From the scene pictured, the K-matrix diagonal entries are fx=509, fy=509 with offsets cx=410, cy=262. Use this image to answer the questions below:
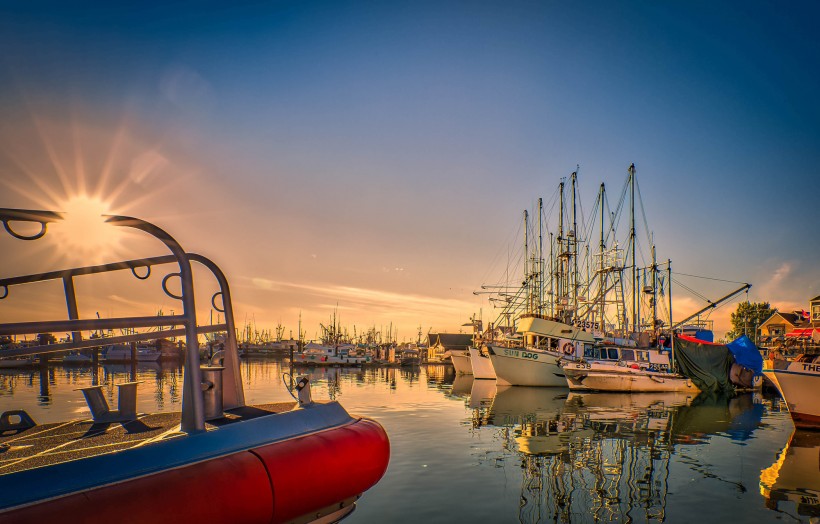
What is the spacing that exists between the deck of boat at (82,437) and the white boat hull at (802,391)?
2076cm

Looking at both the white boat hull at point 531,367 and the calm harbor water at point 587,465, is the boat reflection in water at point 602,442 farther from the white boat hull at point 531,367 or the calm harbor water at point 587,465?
the white boat hull at point 531,367

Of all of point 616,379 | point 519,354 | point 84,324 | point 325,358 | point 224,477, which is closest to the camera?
point 84,324

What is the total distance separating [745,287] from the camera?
43.2 meters

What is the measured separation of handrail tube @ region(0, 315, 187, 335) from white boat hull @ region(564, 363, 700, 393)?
110 ft

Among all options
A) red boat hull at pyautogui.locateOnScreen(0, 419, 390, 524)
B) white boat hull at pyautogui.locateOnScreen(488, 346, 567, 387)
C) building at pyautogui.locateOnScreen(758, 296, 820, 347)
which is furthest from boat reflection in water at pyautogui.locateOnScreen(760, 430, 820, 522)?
building at pyautogui.locateOnScreen(758, 296, 820, 347)

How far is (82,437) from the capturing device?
661 cm

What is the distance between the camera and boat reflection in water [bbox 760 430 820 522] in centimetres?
1003

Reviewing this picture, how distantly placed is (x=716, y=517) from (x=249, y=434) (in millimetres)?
8491

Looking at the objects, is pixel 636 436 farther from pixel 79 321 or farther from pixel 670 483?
pixel 79 321

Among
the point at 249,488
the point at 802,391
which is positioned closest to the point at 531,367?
the point at 802,391

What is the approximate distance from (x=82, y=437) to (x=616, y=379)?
3524cm

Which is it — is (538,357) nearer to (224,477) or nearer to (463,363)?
(463,363)

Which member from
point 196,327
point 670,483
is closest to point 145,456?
point 196,327

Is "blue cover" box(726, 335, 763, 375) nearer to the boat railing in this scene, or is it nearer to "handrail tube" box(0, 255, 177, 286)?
the boat railing
